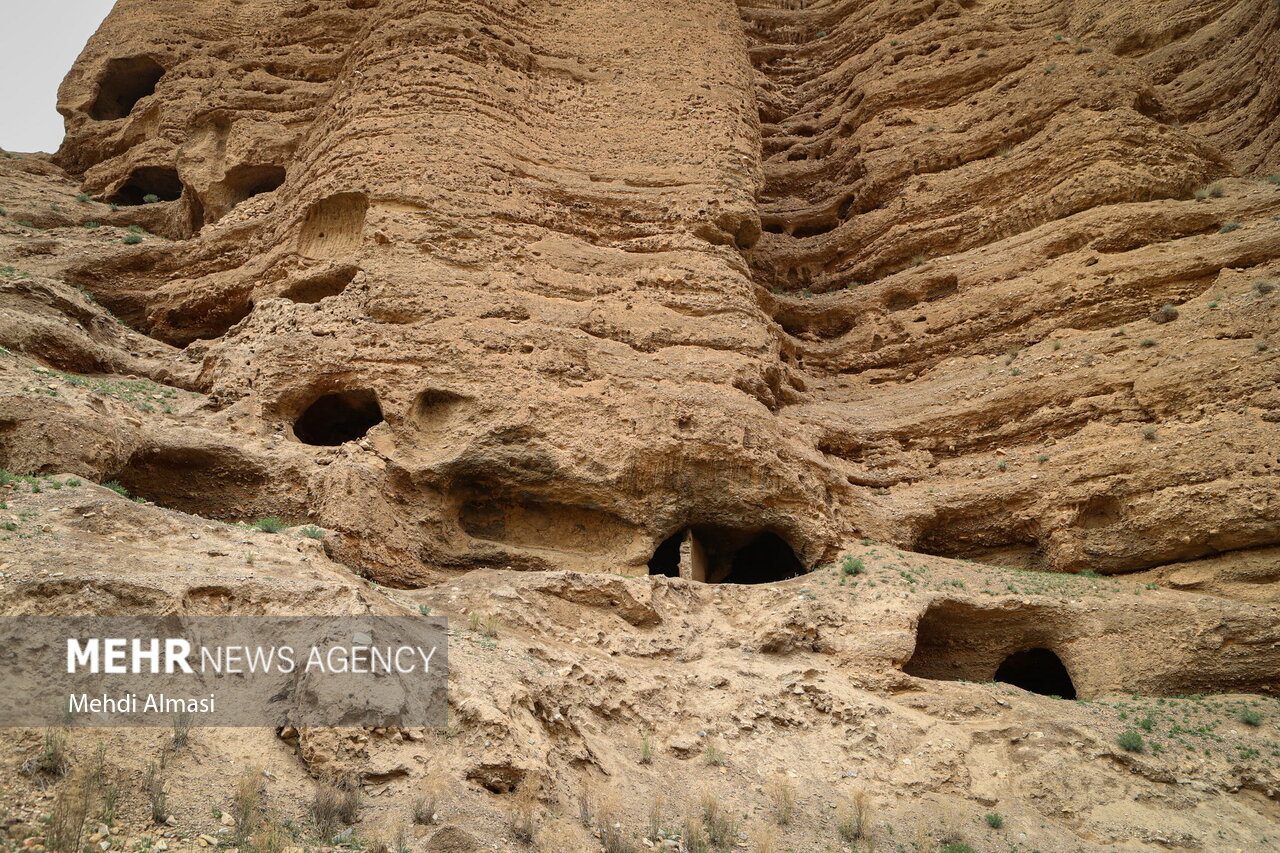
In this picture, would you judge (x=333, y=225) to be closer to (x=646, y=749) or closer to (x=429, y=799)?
(x=646, y=749)

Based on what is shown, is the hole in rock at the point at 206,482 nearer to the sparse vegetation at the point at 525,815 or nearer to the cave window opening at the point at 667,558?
the cave window opening at the point at 667,558

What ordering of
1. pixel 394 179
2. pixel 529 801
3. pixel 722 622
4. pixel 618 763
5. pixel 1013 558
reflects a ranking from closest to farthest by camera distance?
pixel 529 801 → pixel 618 763 → pixel 722 622 → pixel 1013 558 → pixel 394 179

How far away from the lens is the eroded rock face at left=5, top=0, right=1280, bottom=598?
14000mm

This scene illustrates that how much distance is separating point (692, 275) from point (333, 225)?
258 inches

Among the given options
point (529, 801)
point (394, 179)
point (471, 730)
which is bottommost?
point (529, 801)

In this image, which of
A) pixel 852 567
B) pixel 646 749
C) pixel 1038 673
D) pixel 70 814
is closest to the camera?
pixel 70 814

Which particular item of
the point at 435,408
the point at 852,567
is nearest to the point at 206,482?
the point at 435,408

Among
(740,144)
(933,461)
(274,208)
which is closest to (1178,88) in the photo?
(740,144)

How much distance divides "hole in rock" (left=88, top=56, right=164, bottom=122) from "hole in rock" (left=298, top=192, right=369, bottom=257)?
36.5 ft

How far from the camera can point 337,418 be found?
50.2 feet

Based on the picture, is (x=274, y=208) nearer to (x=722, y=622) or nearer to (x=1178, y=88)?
(x=722, y=622)

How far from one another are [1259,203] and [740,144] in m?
9.63

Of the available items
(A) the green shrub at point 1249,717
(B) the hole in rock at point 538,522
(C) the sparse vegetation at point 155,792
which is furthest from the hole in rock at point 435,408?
(A) the green shrub at point 1249,717

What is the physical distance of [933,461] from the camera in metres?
16.5
